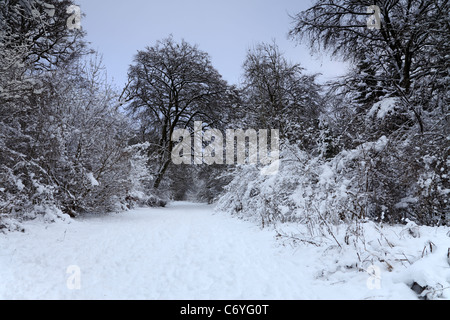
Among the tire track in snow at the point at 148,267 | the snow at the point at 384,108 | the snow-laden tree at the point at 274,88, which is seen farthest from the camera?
the snow-laden tree at the point at 274,88

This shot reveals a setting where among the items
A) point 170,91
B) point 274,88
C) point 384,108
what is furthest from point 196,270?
point 170,91

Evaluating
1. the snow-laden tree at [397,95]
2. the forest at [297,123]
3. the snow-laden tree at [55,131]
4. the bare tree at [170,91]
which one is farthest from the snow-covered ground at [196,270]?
the bare tree at [170,91]

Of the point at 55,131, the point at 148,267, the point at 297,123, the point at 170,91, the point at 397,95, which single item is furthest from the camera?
the point at 170,91

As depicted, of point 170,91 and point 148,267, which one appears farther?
point 170,91

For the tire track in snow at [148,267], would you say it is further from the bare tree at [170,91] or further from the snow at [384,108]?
the bare tree at [170,91]

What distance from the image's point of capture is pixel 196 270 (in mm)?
3502

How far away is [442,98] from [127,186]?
31.0 ft

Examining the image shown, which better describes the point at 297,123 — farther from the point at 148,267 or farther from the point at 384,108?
the point at 148,267

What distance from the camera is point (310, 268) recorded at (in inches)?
128

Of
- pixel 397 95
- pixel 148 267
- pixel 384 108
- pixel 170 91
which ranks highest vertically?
pixel 170 91

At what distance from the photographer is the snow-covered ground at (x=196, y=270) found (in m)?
2.51

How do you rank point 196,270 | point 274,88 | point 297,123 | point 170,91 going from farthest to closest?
point 170,91, point 274,88, point 297,123, point 196,270
